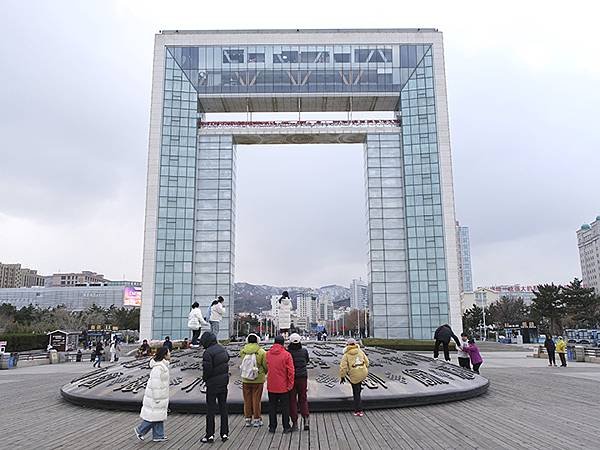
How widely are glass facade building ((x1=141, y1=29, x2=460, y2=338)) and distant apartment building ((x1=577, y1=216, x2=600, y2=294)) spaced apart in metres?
121

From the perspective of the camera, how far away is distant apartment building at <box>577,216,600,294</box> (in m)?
151

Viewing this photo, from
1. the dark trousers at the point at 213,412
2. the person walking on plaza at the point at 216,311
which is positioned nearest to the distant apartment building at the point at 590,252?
the person walking on plaza at the point at 216,311

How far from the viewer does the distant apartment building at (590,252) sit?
15100 cm

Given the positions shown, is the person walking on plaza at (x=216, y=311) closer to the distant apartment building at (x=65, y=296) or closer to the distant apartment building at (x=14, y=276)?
the distant apartment building at (x=65, y=296)

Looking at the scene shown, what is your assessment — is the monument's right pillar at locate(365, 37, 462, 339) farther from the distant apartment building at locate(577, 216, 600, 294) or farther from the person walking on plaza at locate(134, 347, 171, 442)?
the distant apartment building at locate(577, 216, 600, 294)

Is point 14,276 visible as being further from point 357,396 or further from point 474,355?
point 357,396

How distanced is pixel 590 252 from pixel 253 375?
6922 inches

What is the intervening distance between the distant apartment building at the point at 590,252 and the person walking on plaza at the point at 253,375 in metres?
164

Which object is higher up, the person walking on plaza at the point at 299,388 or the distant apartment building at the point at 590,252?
the distant apartment building at the point at 590,252

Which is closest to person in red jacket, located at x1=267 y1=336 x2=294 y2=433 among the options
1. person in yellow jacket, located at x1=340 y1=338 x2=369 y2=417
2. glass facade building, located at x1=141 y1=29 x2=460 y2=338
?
person in yellow jacket, located at x1=340 y1=338 x2=369 y2=417

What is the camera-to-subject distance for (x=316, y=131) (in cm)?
5569

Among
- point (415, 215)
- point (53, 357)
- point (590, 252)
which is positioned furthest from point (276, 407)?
point (590, 252)

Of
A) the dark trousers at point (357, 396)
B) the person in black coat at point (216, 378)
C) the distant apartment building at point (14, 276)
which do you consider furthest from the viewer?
the distant apartment building at point (14, 276)

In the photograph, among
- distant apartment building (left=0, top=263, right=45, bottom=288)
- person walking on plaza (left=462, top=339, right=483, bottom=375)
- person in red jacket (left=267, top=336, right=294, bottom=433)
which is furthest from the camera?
distant apartment building (left=0, top=263, right=45, bottom=288)
